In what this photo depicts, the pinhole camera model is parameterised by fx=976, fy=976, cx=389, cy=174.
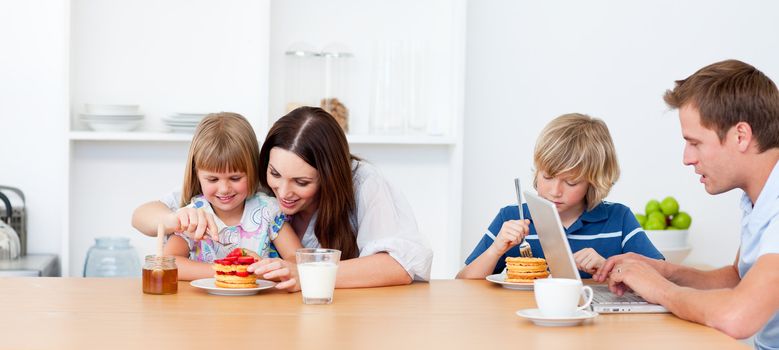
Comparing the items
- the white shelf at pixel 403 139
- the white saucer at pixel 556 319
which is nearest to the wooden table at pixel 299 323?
the white saucer at pixel 556 319

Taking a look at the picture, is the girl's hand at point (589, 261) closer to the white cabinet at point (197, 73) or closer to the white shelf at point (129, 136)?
the white cabinet at point (197, 73)

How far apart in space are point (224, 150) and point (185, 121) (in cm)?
121

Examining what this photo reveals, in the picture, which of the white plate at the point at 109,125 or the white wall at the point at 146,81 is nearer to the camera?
the white plate at the point at 109,125

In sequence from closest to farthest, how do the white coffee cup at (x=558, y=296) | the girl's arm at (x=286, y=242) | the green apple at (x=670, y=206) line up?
the white coffee cup at (x=558, y=296) < the girl's arm at (x=286, y=242) < the green apple at (x=670, y=206)

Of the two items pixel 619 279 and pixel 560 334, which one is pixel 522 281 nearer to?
pixel 619 279

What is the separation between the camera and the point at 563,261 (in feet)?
6.57

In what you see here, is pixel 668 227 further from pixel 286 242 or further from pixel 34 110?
pixel 34 110

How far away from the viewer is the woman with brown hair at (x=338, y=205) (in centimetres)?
222

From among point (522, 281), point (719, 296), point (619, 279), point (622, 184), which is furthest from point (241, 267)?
point (622, 184)

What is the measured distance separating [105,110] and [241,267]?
1700 mm

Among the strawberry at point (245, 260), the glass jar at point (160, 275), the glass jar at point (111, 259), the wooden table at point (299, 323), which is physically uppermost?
the strawberry at point (245, 260)

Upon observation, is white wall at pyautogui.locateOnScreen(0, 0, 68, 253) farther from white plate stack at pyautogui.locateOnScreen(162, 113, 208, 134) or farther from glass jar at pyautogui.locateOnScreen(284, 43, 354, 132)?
glass jar at pyautogui.locateOnScreen(284, 43, 354, 132)

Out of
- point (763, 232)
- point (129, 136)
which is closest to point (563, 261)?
point (763, 232)

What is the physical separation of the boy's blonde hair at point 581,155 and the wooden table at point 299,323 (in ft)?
1.59
